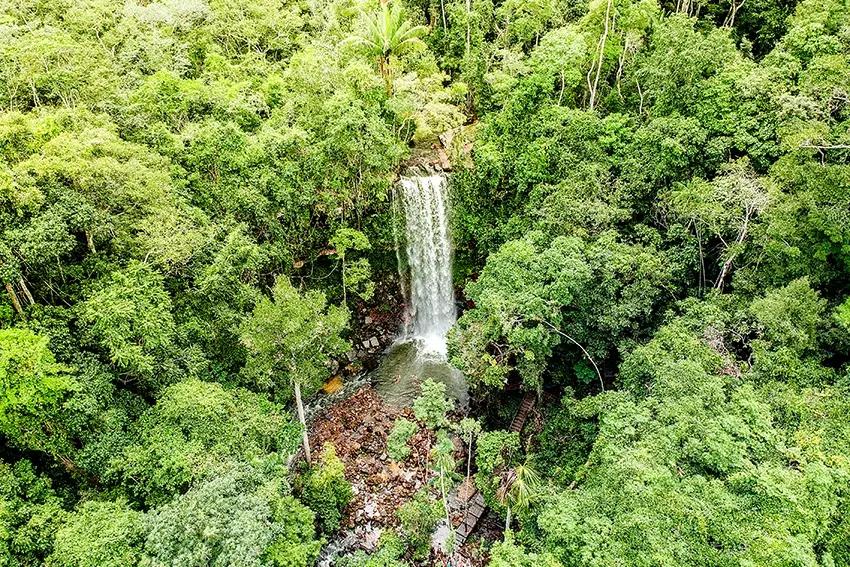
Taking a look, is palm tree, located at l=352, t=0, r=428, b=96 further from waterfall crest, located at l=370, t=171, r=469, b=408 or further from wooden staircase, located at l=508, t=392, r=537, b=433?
wooden staircase, located at l=508, t=392, r=537, b=433

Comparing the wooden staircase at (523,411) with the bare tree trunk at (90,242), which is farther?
the wooden staircase at (523,411)

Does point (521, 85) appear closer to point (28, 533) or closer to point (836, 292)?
point (836, 292)

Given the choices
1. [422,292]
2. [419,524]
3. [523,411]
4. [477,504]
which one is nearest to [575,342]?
[523,411]

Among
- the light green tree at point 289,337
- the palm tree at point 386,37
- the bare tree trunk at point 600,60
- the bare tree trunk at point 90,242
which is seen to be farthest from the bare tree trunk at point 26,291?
the bare tree trunk at point 600,60

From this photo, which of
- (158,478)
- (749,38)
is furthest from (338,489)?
(749,38)

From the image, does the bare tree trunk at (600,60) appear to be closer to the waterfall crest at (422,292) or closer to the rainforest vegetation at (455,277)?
the rainforest vegetation at (455,277)

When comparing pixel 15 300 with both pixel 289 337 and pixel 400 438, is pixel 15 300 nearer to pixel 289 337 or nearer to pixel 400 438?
pixel 289 337
